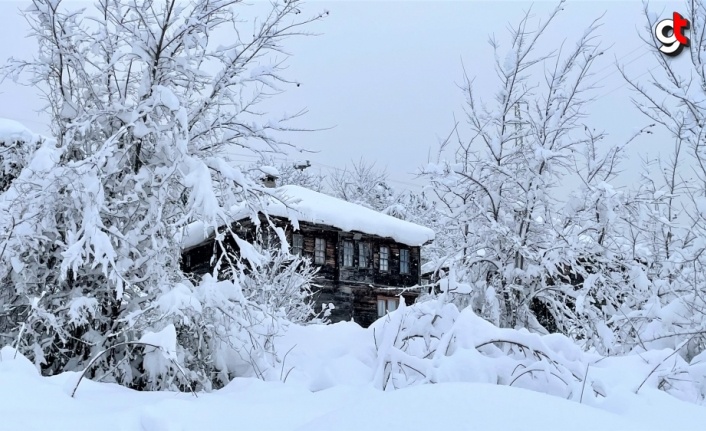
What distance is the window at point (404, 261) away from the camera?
28688mm

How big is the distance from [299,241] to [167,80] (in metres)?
18.5

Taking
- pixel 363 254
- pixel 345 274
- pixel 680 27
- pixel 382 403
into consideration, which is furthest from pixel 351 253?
pixel 382 403

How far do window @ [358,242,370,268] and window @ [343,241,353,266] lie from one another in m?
0.55

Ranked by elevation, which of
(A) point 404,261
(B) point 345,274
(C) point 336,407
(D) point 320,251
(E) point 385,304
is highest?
(C) point 336,407

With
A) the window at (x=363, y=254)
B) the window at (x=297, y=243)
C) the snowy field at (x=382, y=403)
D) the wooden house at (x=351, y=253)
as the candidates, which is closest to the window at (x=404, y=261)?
the wooden house at (x=351, y=253)

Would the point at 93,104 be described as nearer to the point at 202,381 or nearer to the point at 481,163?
the point at 202,381

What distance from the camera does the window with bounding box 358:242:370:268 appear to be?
2719 cm

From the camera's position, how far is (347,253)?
26672 mm

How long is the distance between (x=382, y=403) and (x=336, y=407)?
0.96 m

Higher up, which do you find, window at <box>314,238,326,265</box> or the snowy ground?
the snowy ground

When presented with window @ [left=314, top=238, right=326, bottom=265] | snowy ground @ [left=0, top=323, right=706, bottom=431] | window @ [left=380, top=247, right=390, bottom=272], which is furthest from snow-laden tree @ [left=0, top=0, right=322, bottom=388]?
window @ [left=380, top=247, right=390, bottom=272]

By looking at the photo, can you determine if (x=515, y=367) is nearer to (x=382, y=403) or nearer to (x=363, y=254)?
(x=382, y=403)

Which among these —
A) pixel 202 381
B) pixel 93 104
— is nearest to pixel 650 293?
pixel 202 381

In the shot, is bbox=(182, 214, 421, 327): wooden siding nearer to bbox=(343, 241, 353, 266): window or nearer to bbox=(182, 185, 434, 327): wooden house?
bbox=(182, 185, 434, 327): wooden house
